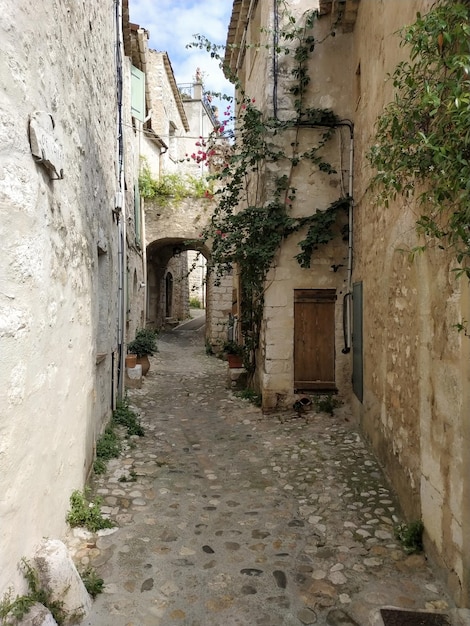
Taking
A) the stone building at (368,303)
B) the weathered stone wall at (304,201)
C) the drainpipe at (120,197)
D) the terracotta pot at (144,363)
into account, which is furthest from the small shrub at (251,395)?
the terracotta pot at (144,363)

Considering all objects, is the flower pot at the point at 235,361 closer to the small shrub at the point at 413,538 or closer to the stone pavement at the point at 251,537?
the stone pavement at the point at 251,537

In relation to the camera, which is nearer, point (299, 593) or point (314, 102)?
point (299, 593)

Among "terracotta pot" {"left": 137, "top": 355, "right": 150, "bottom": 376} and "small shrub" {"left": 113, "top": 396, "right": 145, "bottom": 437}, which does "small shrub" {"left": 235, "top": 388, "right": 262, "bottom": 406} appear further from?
"terracotta pot" {"left": 137, "top": 355, "right": 150, "bottom": 376}

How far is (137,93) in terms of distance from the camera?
10.6 metres

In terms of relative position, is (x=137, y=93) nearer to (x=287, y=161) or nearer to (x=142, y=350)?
(x=287, y=161)

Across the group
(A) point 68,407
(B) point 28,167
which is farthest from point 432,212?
(A) point 68,407

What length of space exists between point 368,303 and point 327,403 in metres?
1.83

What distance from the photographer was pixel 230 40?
9672mm

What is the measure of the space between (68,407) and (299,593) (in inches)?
Result: 74.7

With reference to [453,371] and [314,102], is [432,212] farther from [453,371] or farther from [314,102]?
[314,102]

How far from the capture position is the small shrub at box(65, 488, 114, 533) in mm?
3174

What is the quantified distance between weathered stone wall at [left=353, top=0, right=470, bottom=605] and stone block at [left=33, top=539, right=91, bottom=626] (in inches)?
78.6

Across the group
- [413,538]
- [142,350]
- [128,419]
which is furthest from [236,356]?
[413,538]

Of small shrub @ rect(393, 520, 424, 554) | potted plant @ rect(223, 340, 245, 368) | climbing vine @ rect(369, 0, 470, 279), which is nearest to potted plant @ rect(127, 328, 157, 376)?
potted plant @ rect(223, 340, 245, 368)
